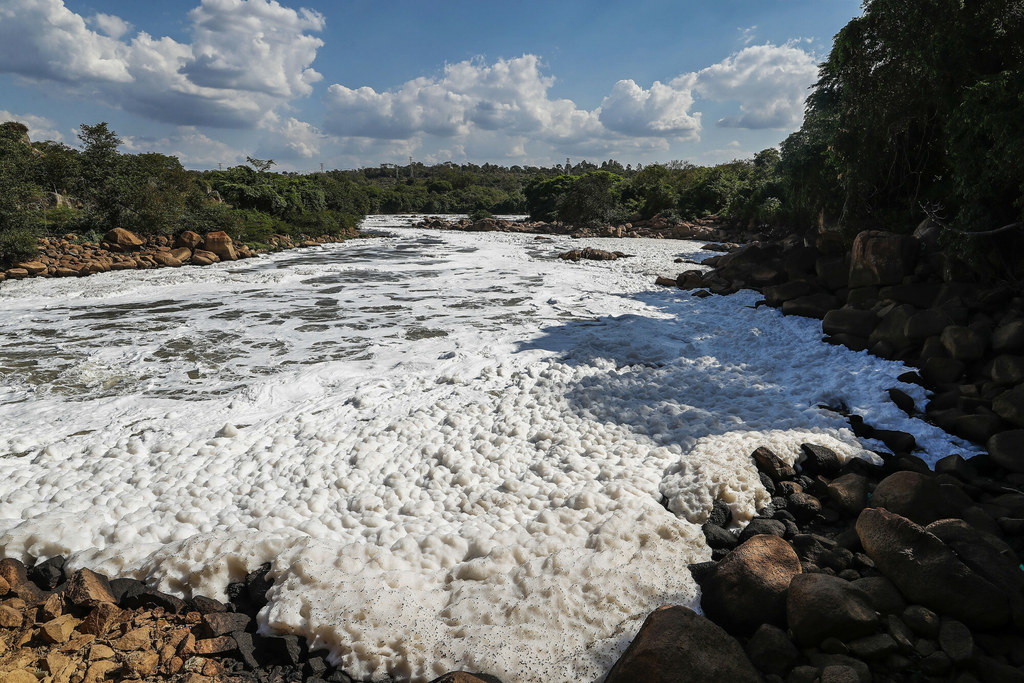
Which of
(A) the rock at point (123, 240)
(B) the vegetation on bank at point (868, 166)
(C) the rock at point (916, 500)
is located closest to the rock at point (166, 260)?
(A) the rock at point (123, 240)

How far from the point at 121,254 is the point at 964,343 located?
22.0 m

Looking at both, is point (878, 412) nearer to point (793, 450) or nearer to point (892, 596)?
point (793, 450)

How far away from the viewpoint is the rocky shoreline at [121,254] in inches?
589

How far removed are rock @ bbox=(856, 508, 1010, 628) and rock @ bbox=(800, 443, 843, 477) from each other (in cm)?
132

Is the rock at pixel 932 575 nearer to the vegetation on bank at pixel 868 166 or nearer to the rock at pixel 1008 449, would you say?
the rock at pixel 1008 449

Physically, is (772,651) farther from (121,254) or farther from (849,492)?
(121,254)

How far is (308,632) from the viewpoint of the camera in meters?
2.97

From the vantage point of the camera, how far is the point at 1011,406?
495cm

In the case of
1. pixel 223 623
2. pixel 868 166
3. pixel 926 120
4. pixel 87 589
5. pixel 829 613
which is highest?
pixel 926 120

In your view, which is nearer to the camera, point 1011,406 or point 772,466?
point 772,466

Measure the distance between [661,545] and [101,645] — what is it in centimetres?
334

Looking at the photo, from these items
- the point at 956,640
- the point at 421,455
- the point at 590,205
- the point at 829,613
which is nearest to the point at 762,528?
the point at 829,613

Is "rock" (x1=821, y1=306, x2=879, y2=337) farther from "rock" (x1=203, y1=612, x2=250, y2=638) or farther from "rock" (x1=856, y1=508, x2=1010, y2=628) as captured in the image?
"rock" (x1=203, y1=612, x2=250, y2=638)

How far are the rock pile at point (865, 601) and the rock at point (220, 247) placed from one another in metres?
20.8
